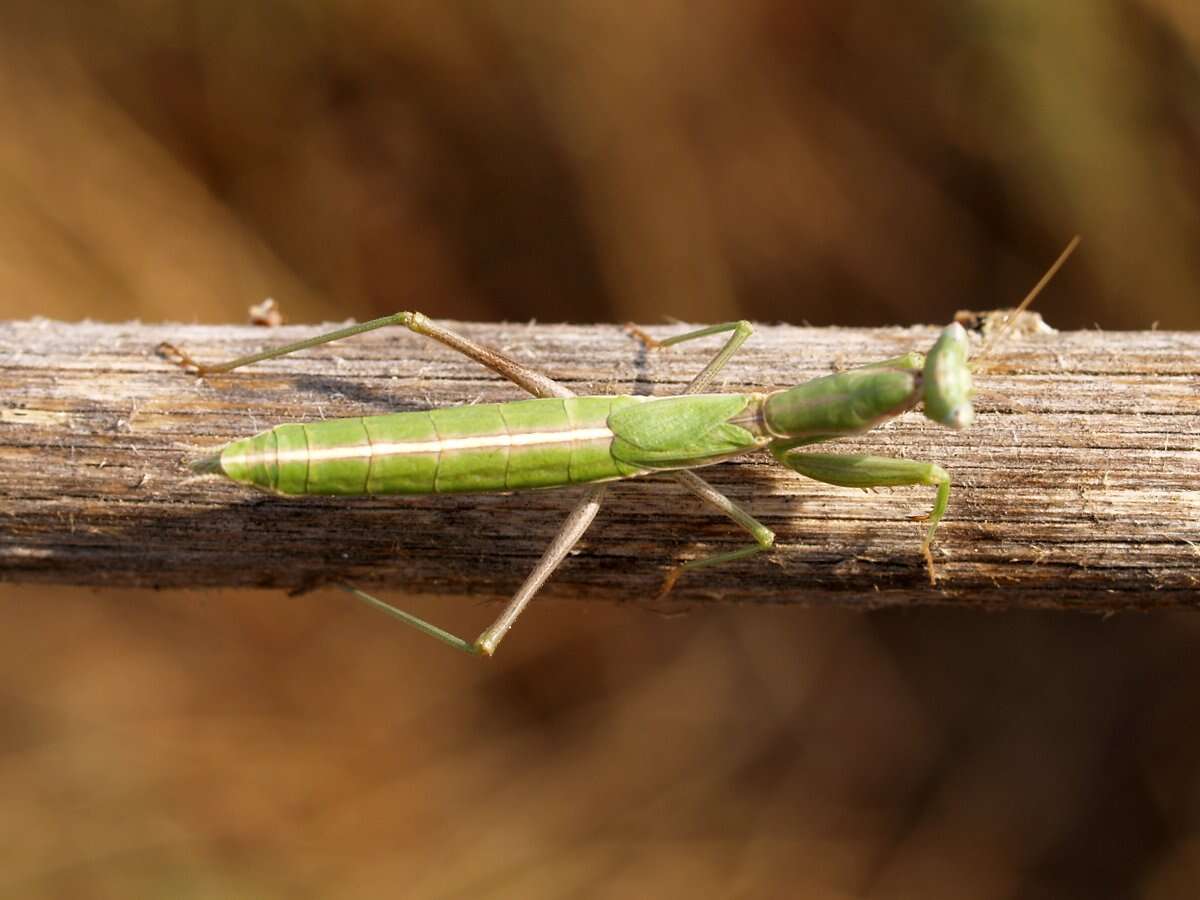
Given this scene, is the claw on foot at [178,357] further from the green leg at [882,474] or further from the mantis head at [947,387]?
the mantis head at [947,387]

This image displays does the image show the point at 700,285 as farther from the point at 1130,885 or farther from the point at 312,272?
the point at 1130,885

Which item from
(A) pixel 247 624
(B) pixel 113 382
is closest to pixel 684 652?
(A) pixel 247 624

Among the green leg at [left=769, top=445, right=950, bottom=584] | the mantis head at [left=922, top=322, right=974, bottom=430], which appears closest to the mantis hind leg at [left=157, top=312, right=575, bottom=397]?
the green leg at [left=769, top=445, right=950, bottom=584]

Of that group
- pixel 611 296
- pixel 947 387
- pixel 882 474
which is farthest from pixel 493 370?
pixel 611 296

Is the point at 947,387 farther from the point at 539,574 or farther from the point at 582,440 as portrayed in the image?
the point at 539,574

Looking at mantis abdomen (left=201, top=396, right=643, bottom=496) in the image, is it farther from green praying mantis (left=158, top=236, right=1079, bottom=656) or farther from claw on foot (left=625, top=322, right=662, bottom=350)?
claw on foot (left=625, top=322, right=662, bottom=350)

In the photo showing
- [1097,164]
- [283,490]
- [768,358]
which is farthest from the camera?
[1097,164]

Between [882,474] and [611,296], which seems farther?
[611,296]

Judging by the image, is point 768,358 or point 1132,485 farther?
point 768,358
